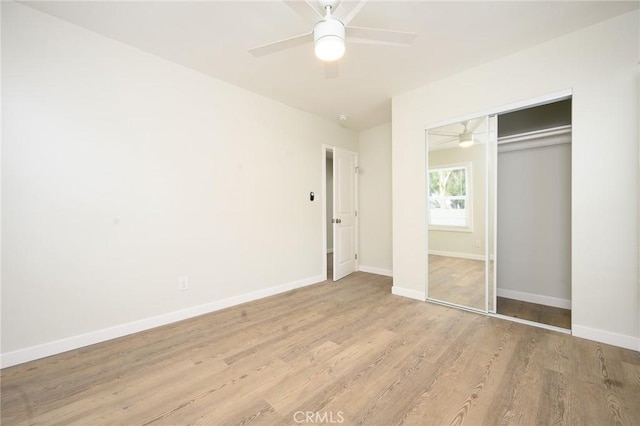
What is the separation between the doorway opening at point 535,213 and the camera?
2.84 metres

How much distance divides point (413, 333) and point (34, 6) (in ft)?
13.4

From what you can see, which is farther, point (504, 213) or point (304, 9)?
point (504, 213)

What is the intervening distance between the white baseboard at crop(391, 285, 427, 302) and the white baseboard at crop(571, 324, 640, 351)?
4.42 ft

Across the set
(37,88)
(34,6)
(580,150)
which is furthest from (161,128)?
(580,150)

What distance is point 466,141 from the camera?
2965 mm

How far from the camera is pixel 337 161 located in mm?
4328

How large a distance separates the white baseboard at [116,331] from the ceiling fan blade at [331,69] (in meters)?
2.76

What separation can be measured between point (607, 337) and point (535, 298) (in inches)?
38.3

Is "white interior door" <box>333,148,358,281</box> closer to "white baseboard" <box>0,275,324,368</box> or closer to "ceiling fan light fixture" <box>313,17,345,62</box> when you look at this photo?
"white baseboard" <box>0,275,324,368</box>

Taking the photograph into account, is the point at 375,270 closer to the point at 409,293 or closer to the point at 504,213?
the point at 409,293

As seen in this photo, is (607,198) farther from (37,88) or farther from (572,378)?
(37,88)

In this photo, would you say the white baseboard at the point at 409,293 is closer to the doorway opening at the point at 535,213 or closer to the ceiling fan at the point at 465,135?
the doorway opening at the point at 535,213

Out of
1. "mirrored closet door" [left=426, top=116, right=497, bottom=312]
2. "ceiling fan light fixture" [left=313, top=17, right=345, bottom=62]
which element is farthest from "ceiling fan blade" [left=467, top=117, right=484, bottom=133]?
"ceiling fan light fixture" [left=313, top=17, right=345, bottom=62]

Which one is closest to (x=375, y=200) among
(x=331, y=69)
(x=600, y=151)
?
(x=331, y=69)
